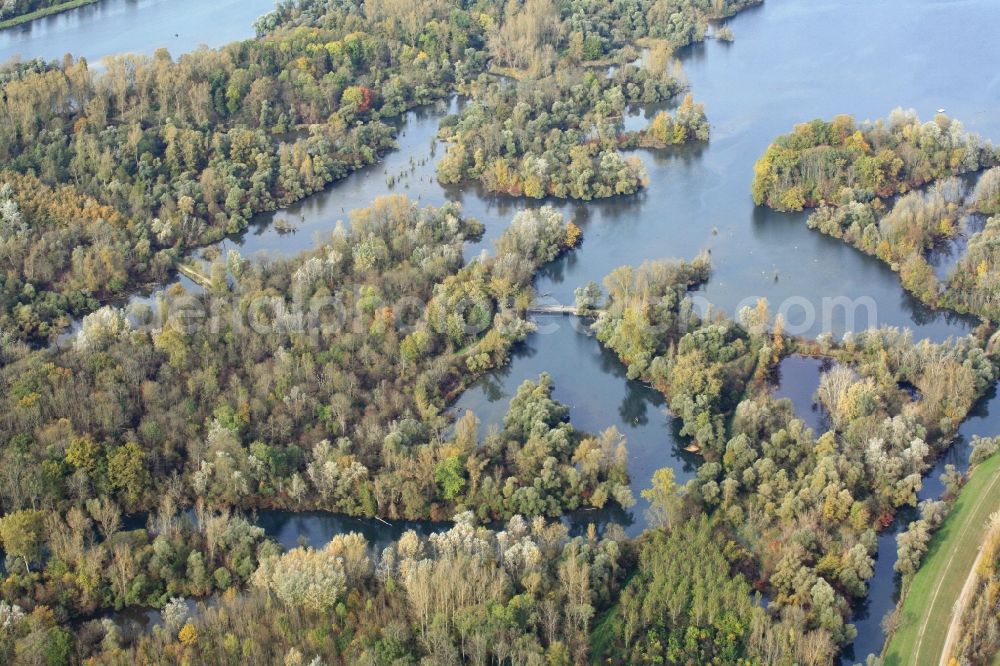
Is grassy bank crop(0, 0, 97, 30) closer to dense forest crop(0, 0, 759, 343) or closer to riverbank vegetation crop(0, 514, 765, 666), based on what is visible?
dense forest crop(0, 0, 759, 343)

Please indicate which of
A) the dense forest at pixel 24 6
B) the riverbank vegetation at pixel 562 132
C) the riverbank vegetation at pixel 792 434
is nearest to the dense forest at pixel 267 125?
the riverbank vegetation at pixel 562 132

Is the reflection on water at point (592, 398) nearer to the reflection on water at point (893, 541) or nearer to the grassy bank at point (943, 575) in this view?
the reflection on water at point (893, 541)

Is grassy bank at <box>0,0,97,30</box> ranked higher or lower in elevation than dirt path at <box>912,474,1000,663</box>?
higher

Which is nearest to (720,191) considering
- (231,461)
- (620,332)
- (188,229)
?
(620,332)

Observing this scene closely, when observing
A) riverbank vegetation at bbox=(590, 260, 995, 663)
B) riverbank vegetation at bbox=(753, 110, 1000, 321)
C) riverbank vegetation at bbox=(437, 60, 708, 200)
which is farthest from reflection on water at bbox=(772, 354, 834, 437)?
riverbank vegetation at bbox=(437, 60, 708, 200)

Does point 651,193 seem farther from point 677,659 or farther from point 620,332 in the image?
point 677,659

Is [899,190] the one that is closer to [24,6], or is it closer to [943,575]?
[943,575]
